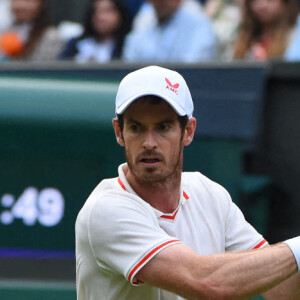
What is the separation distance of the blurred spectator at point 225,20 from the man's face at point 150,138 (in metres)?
3.57

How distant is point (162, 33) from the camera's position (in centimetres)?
675

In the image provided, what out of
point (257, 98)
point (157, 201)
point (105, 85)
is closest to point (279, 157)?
point (257, 98)

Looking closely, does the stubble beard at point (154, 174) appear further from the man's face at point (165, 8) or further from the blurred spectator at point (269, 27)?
the man's face at point (165, 8)

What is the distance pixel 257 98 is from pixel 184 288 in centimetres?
296

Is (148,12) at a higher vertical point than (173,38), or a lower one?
higher

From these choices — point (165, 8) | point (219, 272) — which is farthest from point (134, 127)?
point (165, 8)

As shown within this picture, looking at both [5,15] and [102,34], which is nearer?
Answer: [102,34]

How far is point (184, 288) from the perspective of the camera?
2979 mm

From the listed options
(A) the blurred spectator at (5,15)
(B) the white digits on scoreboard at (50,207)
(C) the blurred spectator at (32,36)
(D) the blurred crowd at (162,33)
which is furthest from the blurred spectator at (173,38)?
(B) the white digits on scoreboard at (50,207)

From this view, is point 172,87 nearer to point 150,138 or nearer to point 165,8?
point 150,138

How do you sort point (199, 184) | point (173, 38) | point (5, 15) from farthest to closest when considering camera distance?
1. point (5, 15)
2. point (173, 38)
3. point (199, 184)

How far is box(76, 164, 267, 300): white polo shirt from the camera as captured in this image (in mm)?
3062

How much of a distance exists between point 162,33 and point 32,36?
3.33 ft

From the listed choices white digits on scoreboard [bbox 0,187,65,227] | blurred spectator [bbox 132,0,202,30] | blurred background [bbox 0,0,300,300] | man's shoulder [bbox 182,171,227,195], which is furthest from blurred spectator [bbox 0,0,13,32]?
man's shoulder [bbox 182,171,227,195]
